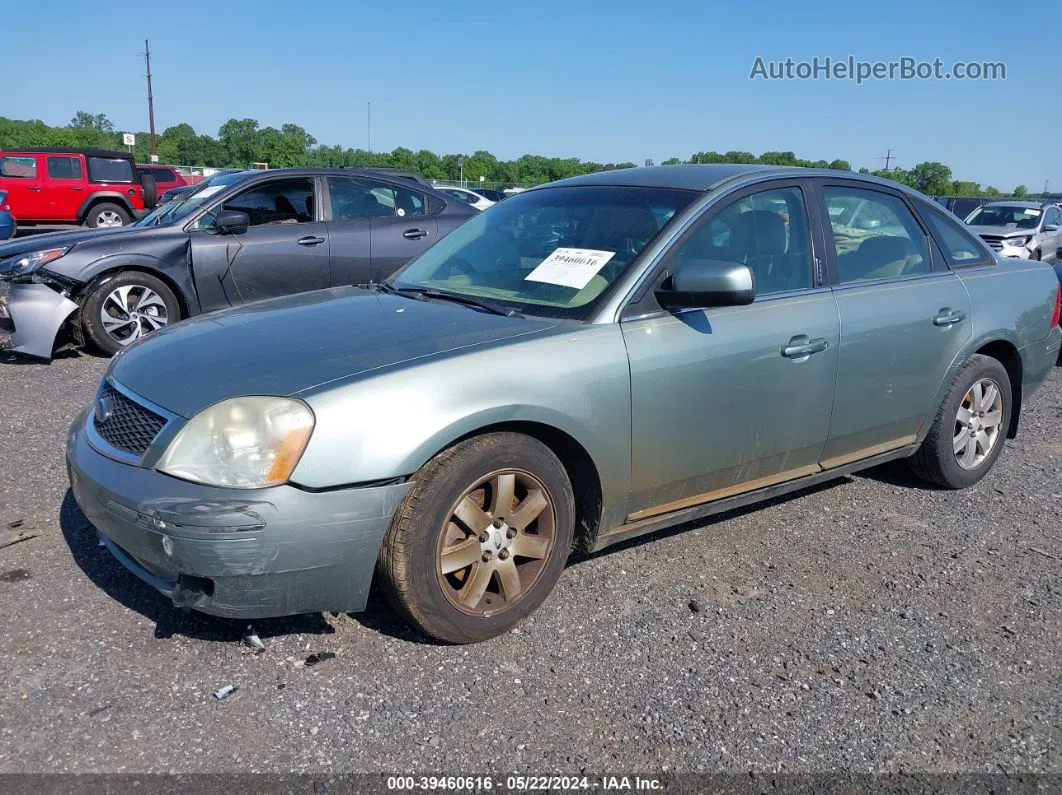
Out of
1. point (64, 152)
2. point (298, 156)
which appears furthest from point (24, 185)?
point (298, 156)

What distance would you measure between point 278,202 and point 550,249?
484 cm

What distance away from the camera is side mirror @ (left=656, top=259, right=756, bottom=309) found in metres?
3.25

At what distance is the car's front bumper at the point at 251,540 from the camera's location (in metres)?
2.61

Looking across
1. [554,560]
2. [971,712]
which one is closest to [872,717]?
[971,712]

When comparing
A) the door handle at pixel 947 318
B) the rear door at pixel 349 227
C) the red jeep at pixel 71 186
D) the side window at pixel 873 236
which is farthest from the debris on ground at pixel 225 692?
the red jeep at pixel 71 186

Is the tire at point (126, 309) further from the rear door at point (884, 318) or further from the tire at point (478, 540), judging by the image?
the rear door at point (884, 318)

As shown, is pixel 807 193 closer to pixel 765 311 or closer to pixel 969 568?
pixel 765 311

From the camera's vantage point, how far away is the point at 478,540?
118 inches

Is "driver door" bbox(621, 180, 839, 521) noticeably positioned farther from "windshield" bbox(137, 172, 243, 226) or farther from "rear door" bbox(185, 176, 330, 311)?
"windshield" bbox(137, 172, 243, 226)

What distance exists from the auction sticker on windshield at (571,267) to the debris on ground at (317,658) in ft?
5.31

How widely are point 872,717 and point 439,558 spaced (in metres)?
1.45

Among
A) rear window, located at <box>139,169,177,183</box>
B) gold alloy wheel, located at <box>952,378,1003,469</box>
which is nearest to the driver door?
gold alloy wheel, located at <box>952,378,1003,469</box>

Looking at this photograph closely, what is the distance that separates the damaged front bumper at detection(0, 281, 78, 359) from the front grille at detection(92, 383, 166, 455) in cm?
418

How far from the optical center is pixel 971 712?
2797 mm
